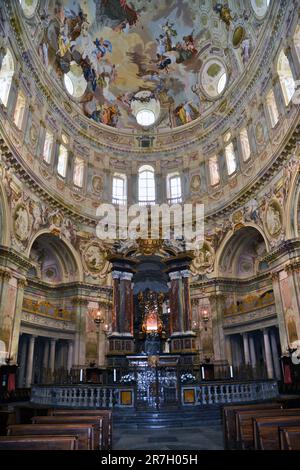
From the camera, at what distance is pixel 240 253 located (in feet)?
85.1

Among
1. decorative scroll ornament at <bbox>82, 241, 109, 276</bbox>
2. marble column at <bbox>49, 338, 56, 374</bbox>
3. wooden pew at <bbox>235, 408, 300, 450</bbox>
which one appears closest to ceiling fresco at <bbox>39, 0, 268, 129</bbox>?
decorative scroll ornament at <bbox>82, 241, 109, 276</bbox>

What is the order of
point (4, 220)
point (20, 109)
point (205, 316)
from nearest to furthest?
1. point (4, 220)
2. point (20, 109)
3. point (205, 316)

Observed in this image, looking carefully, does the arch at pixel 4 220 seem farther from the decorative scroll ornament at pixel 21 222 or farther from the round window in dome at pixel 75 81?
the round window in dome at pixel 75 81

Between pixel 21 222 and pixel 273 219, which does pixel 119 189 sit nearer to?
pixel 21 222

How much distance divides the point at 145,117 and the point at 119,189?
8.96 m

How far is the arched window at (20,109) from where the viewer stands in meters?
21.5

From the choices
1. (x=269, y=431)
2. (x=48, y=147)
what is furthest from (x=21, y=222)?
(x=269, y=431)

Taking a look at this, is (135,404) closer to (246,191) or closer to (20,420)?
(20,420)

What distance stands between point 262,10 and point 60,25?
15.1 m

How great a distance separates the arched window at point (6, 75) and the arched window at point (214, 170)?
1601 cm

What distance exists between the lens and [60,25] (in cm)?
2661

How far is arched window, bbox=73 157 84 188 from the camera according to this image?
2808 centimetres
